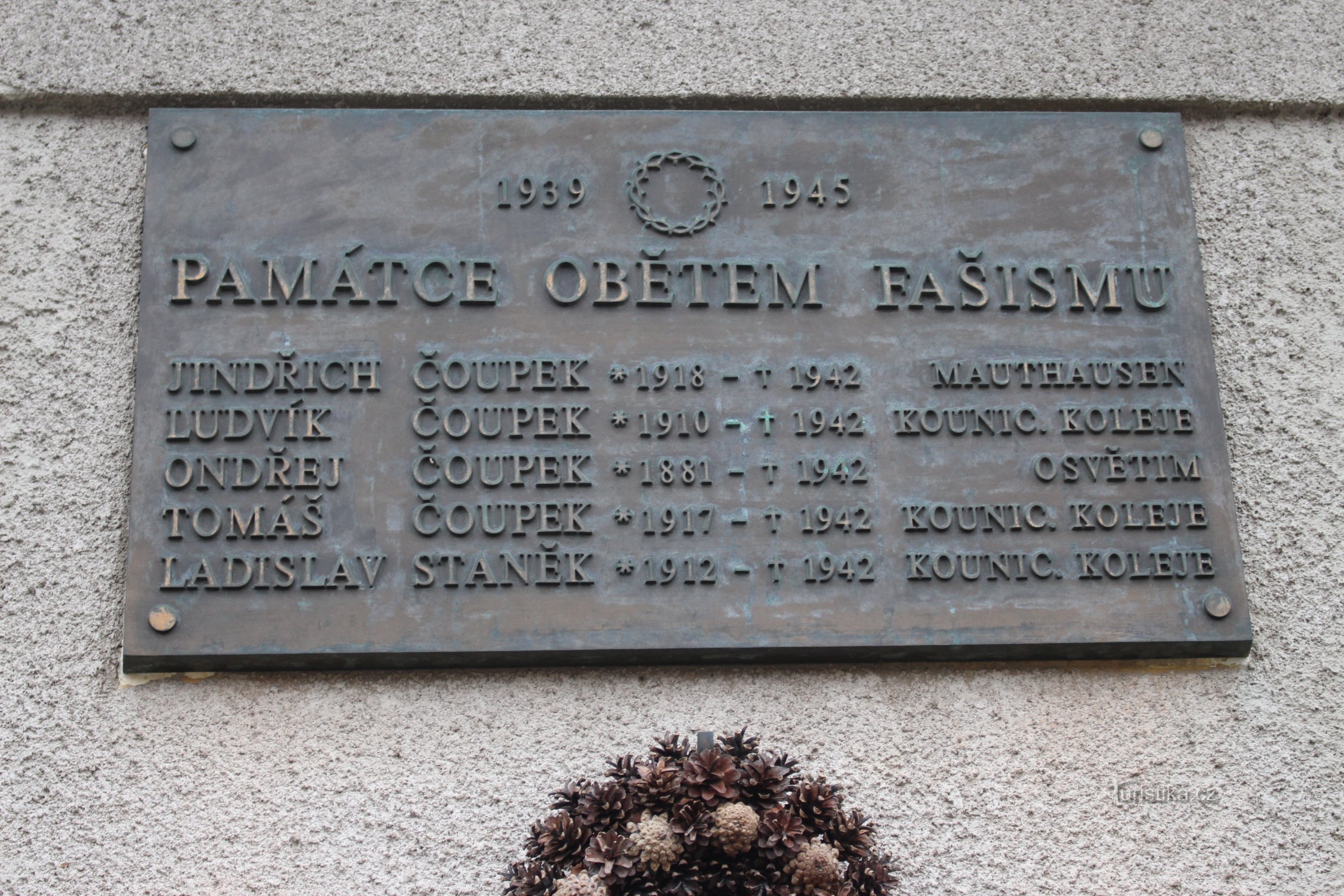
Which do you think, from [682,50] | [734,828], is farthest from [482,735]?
[682,50]

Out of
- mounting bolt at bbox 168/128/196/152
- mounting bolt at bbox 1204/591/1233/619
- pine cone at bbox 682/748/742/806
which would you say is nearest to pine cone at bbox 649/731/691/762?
pine cone at bbox 682/748/742/806

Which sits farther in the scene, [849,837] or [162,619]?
[162,619]

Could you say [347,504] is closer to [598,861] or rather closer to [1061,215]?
[598,861]

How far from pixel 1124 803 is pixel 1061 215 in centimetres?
167

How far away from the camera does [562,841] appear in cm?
264

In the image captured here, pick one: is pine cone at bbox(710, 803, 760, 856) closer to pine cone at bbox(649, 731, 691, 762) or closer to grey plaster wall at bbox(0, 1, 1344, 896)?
pine cone at bbox(649, 731, 691, 762)

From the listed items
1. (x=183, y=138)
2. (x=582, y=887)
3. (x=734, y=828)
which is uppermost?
(x=183, y=138)

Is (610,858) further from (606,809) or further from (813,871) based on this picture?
(813,871)

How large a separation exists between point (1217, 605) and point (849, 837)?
132 cm

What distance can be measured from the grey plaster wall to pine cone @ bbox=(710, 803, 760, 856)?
2.58 ft

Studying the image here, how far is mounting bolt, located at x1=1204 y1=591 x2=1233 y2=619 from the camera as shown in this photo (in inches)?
132

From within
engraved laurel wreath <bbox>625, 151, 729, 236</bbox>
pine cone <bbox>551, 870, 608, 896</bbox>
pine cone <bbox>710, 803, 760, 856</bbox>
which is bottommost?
pine cone <bbox>551, 870, 608, 896</bbox>

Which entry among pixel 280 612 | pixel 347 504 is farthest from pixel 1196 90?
pixel 280 612

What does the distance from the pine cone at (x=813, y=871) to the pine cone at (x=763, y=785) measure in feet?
0.45
